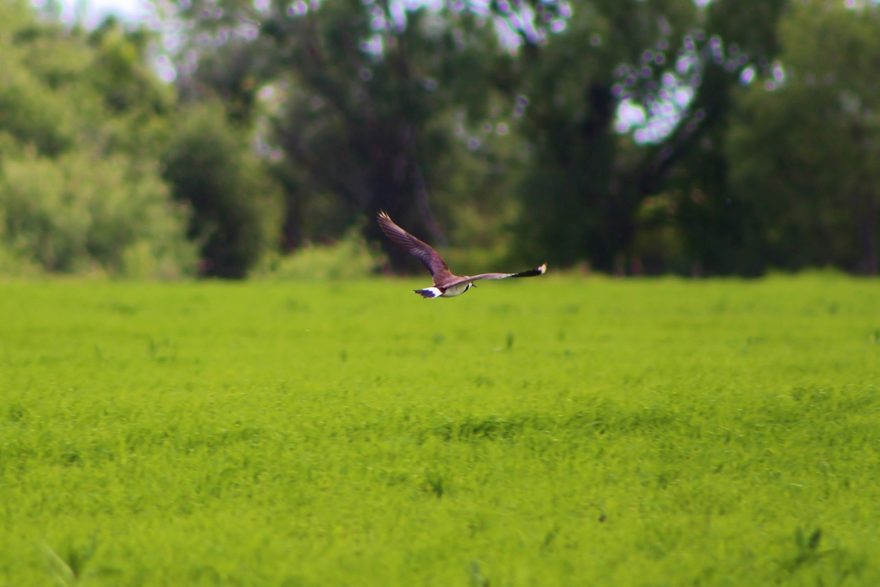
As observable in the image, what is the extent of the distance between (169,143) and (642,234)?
79.6ft

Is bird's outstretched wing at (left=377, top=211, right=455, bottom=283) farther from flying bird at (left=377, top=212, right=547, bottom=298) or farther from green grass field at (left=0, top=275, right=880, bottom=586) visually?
green grass field at (left=0, top=275, right=880, bottom=586)

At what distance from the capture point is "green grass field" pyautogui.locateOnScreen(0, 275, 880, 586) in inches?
304

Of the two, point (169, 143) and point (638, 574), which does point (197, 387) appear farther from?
point (169, 143)

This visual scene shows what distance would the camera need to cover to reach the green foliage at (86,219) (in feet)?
136

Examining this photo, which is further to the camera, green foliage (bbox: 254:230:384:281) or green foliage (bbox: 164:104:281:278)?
green foliage (bbox: 164:104:281:278)

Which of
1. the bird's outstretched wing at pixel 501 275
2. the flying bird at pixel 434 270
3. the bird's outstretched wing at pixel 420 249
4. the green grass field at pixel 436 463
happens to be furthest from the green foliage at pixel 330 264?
the bird's outstretched wing at pixel 501 275

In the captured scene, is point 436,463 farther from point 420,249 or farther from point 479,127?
point 479,127

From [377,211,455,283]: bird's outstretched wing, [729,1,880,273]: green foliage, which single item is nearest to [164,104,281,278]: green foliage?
[729,1,880,273]: green foliage

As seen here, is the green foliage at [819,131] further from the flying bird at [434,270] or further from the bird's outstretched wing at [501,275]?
the bird's outstretched wing at [501,275]

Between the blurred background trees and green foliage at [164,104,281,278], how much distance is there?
0.32 feet

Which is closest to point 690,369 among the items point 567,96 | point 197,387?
point 197,387

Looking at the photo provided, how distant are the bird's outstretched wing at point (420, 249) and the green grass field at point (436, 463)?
1365mm

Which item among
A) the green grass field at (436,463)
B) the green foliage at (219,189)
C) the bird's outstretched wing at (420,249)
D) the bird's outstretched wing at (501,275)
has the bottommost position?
the green grass field at (436,463)

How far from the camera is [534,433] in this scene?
10469 millimetres
